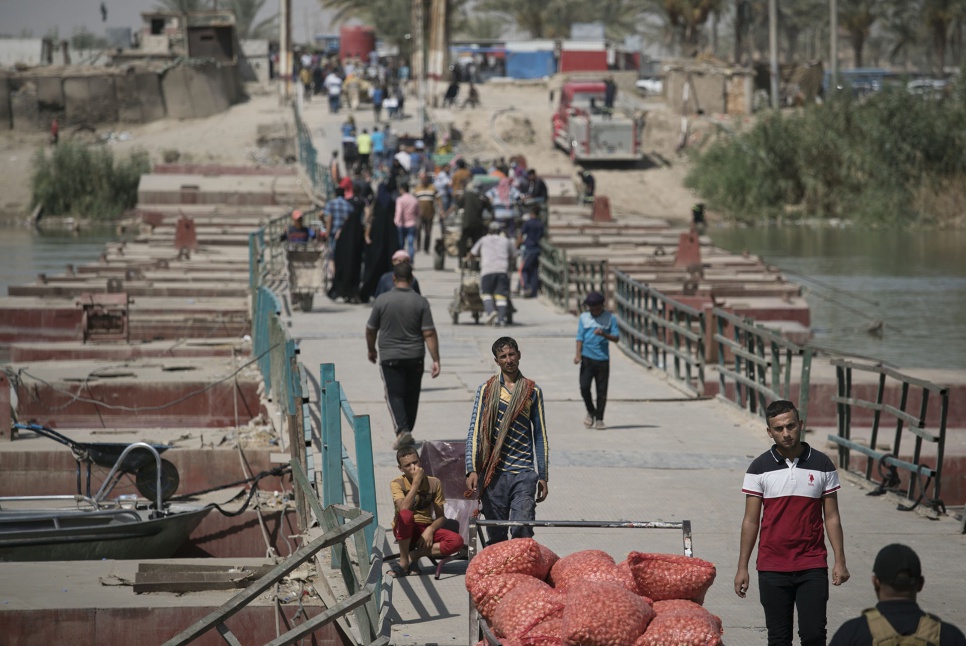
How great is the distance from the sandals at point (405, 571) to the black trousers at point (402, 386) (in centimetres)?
243

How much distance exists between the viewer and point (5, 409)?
1409 centimetres

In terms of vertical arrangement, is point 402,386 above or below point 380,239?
below

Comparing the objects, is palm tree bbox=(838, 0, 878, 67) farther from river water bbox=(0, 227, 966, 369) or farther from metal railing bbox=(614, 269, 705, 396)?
metal railing bbox=(614, 269, 705, 396)

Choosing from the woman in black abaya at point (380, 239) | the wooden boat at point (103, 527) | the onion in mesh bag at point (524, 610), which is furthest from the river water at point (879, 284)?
the onion in mesh bag at point (524, 610)

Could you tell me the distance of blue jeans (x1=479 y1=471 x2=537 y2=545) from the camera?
798 cm

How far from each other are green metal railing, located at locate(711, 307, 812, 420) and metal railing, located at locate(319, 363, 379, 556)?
4944 mm

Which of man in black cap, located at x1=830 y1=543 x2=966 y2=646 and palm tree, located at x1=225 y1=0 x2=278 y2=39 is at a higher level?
palm tree, located at x1=225 y1=0 x2=278 y2=39

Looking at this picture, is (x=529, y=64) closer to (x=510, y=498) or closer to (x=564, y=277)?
(x=564, y=277)

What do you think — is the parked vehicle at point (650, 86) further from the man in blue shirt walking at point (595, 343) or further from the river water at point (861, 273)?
the man in blue shirt walking at point (595, 343)

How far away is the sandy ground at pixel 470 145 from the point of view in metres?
51.3

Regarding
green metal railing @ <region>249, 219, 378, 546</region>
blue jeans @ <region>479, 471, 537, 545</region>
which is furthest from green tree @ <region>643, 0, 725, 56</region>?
blue jeans @ <region>479, 471, 537, 545</region>

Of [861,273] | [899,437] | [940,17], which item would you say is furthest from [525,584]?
[940,17]

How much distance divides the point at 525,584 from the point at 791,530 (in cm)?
122

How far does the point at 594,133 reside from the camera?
51.8 m
